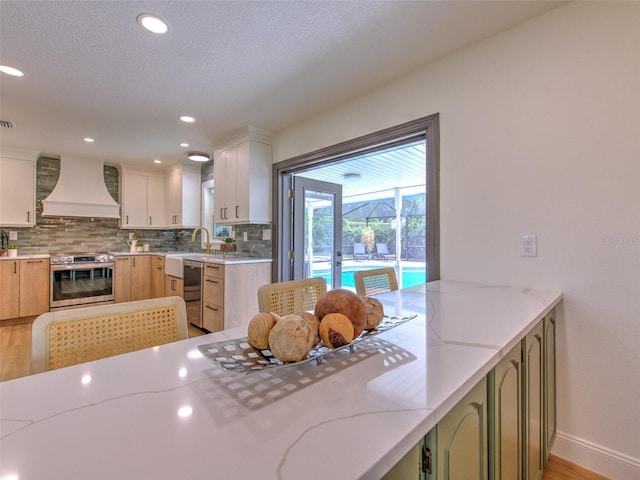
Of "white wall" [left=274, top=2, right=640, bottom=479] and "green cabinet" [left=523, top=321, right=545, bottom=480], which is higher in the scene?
"white wall" [left=274, top=2, right=640, bottom=479]

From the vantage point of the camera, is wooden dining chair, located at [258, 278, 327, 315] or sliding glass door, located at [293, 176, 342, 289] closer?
wooden dining chair, located at [258, 278, 327, 315]

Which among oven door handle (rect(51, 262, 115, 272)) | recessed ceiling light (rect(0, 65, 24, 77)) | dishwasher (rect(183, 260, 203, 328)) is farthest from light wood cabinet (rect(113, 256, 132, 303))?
recessed ceiling light (rect(0, 65, 24, 77))

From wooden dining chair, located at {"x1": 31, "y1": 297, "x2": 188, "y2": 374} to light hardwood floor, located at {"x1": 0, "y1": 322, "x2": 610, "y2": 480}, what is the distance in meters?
1.90

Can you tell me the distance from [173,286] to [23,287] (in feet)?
6.12

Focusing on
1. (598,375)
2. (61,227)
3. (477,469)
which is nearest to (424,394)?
(477,469)

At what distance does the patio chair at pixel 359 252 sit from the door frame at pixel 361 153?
5.30 metres

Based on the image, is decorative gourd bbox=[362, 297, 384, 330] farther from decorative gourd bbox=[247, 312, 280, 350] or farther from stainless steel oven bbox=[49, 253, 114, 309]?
stainless steel oven bbox=[49, 253, 114, 309]

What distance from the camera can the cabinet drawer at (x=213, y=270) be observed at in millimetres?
3291

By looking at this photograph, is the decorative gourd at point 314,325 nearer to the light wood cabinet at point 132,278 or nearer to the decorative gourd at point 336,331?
the decorative gourd at point 336,331

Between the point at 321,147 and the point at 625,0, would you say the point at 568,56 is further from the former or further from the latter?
the point at 321,147

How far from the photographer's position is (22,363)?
2771 millimetres

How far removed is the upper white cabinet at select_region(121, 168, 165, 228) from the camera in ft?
16.8

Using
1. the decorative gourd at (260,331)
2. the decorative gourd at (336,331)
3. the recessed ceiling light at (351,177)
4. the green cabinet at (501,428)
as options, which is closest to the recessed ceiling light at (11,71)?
the decorative gourd at (260,331)

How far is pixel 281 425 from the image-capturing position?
1.63 feet
